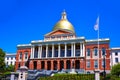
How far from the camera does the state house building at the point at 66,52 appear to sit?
71500 millimetres

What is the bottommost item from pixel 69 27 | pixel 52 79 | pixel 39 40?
pixel 52 79

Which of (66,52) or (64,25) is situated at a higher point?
(64,25)

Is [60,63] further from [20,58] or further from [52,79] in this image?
[52,79]

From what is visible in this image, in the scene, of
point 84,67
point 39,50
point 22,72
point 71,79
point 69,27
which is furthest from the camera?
point 69,27

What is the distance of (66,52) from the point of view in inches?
2894

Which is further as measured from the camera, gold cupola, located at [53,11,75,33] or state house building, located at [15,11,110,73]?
gold cupola, located at [53,11,75,33]

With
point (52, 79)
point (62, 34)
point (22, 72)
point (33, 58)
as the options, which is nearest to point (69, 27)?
point (62, 34)

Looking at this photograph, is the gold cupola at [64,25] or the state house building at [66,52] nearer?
the state house building at [66,52]

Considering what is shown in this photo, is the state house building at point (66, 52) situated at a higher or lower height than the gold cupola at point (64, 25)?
lower

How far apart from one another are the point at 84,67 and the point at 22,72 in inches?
1469

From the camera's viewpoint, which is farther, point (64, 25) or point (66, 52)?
point (64, 25)

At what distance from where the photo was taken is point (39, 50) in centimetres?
7638

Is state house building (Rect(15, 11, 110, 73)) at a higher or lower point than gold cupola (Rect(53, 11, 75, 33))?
lower

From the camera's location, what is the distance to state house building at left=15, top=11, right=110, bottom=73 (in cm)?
7150
